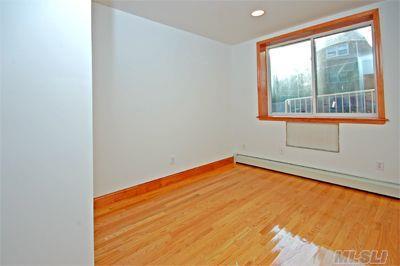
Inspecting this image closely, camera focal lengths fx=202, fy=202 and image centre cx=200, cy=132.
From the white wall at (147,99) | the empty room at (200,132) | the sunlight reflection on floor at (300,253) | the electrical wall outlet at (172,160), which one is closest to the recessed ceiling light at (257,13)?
the empty room at (200,132)

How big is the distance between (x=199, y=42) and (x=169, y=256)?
3.15 metres

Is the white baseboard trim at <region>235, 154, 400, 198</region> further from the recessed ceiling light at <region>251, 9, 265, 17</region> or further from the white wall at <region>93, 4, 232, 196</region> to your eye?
the recessed ceiling light at <region>251, 9, 265, 17</region>

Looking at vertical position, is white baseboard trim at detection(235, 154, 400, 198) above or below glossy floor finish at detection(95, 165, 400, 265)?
above

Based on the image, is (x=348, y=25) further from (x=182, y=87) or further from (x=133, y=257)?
(x=133, y=257)

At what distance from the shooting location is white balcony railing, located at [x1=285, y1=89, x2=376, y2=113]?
107 inches

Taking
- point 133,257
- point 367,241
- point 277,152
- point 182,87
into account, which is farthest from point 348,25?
point 133,257

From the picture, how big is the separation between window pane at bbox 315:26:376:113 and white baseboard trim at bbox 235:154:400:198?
3.04 feet

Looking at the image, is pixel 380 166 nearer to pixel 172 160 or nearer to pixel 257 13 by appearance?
pixel 257 13

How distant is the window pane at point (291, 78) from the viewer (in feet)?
10.9

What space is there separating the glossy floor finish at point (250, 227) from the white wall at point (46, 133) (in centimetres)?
49

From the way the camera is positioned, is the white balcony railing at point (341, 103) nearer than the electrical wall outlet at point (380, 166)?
No

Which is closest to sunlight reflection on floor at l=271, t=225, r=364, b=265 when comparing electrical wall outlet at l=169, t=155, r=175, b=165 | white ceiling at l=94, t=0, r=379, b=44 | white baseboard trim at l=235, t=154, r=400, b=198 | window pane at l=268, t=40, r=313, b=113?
white baseboard trim at l=235, t=154, r=400, b=198

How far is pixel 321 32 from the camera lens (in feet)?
9.97

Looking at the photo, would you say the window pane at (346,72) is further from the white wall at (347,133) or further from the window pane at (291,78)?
the white wall at (347,133)
